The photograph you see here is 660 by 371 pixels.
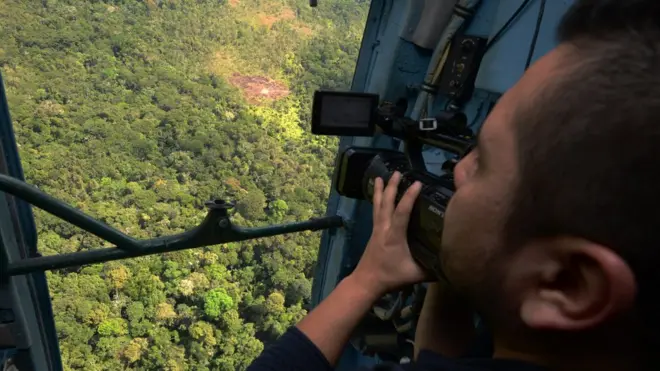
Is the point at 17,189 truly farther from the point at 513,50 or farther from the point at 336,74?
the point at 336,74

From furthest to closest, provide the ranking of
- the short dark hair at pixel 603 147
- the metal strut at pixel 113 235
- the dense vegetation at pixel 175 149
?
the dense vegetation at pixel 175 149, the metal strut at pixel 113 235, the short dark hair at pixel 603 147

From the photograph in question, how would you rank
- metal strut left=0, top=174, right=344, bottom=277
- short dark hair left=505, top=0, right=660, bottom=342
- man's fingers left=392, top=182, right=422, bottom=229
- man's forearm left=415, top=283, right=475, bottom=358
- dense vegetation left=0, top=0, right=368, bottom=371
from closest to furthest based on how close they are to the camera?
1. short dark hair left=505, top=0, right=660, bottom=342
2. man's fingers left=392, top=182, right=422, bottom=229
3. man's forearm left=415, top=283, right=475, bottom=358
4. metal strut left=0, top=174, right=344, bottom=277
5. dense vegetation left=0, top=0, right=368, bottom=371

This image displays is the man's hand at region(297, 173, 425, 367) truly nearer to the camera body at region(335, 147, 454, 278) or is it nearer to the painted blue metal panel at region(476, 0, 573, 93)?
the camera body at region(335, 147, 454, 278)

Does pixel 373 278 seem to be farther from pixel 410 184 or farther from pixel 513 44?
pixel 513 44

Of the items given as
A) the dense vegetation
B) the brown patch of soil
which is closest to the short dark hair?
the dense vegetation

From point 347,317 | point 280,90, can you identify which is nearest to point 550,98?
point 347,317

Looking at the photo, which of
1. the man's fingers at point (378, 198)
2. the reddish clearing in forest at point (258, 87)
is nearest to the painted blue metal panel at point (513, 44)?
the man's fingers at point (378, 198)

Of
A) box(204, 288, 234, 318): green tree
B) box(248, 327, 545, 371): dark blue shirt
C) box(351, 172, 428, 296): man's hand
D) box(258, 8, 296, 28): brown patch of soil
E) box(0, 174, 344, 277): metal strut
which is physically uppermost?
box(258, 8, 296, 28): brown patch of soil

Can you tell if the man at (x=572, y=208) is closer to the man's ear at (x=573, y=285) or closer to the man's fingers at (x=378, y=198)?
the man's ear at (x=573, y=285)
